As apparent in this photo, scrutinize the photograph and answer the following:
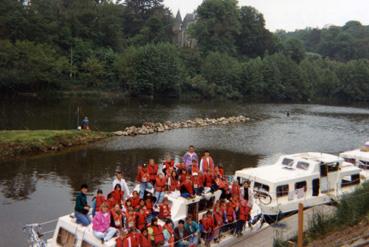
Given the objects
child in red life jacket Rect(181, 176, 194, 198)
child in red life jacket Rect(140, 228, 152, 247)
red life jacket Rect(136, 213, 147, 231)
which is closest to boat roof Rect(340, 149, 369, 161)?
child in red life jacket Rect(181, 176, 194, 198)

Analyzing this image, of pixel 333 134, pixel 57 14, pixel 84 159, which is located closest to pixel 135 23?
pixel 57 14

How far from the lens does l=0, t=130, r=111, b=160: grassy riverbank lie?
37000 mm

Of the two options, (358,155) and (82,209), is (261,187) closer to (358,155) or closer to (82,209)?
(82,209)

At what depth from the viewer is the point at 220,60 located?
11188 cm

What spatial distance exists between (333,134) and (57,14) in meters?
72.8

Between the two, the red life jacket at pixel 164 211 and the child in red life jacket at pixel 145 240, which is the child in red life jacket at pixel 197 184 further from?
the child in red life jacket at pixel 145 240

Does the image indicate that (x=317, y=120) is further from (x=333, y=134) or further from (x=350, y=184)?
(x=350, y=184)

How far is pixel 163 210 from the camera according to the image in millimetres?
17875

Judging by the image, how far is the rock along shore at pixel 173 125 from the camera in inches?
1980

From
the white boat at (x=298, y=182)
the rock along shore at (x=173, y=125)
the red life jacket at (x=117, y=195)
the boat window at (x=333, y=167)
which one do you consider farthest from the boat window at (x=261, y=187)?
the rock along shore at (x=173, y=125)

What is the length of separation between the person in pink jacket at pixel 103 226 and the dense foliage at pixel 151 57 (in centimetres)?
6866

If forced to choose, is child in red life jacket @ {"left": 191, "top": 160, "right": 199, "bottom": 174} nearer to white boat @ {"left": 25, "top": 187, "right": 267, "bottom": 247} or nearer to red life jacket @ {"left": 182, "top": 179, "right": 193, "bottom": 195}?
white boat @ {"left": 25, "top": 187, "right": 267, "bottom": 247}

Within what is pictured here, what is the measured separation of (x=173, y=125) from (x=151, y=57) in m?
→ 42.9

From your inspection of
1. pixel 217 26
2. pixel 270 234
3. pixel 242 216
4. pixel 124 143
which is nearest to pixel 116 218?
pixel 242 216
